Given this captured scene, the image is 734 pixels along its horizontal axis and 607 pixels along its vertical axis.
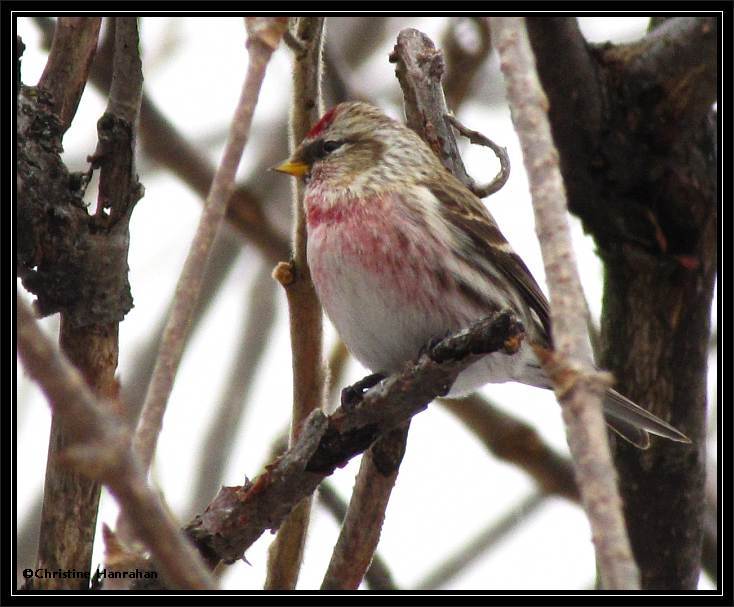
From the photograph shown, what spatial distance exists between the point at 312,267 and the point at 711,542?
1.80m

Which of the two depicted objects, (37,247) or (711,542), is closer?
(37,247)

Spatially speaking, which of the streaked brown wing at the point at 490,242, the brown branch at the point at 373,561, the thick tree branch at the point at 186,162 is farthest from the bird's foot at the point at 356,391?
the thick tree branch at the point at 186,162

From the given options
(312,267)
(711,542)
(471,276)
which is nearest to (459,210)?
(471,276)

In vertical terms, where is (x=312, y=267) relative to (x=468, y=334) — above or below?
above

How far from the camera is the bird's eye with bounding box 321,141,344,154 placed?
149 inches

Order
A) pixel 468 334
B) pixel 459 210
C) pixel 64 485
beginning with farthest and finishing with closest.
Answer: pixel 459 210 → pixel 64 485 → pixel 468 334

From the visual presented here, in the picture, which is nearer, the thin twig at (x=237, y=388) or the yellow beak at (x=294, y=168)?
the yellow beak at (x=294, y=168)

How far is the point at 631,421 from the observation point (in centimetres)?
341

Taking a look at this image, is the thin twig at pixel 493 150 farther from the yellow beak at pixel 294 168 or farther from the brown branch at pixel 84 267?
the brown branch at pixel 84 267

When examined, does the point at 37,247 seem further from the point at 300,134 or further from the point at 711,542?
the point at 711,542

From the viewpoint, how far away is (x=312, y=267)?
3309 mm

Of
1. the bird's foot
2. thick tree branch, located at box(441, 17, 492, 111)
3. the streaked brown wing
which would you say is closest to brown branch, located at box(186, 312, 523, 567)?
the bird's foot

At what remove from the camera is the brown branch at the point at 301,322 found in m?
2.93

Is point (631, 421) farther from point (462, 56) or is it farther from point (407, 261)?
point (462, 56)
